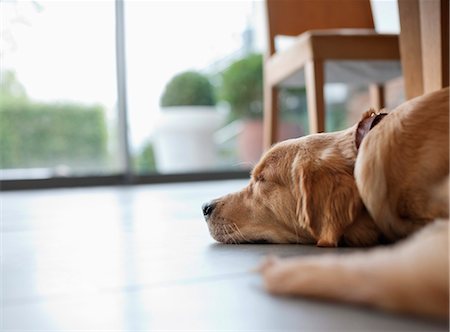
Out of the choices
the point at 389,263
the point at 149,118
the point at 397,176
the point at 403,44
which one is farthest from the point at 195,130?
the point at 389,263

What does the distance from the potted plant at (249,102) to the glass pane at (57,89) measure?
3.95 ft

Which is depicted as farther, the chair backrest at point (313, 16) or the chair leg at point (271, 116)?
the chair leg at point (271, 116)

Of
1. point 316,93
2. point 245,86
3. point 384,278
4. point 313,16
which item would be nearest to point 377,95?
point 313,16

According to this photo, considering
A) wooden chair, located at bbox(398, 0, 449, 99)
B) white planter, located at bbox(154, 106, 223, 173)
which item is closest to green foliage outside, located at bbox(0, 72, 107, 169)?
white planter, located at bbox(154, 106, 223, 173)

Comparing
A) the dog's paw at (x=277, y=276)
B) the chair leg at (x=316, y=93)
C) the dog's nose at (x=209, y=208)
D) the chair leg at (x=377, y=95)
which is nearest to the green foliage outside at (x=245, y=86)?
the chair leg at (x=377, y=95)

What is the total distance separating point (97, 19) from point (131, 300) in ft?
13.2

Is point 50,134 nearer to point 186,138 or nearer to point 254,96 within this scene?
point 186,138

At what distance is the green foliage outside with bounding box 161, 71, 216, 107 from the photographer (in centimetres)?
509

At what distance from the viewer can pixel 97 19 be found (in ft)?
15.0

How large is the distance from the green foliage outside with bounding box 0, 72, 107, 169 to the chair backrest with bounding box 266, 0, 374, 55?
1.89 metres

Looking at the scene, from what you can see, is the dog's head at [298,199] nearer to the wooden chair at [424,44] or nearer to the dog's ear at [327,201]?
the dog's ear at [327,201]

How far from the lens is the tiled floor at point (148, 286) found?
2.46ft

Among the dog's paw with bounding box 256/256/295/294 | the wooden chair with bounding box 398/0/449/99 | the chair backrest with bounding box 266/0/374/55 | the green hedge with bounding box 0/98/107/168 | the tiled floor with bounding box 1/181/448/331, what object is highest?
the chair backrest with bounding box 266/0/374/55

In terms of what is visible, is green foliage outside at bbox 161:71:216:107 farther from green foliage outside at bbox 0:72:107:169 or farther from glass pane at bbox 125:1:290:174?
green foliage outside at bbox 0:72:107:169
